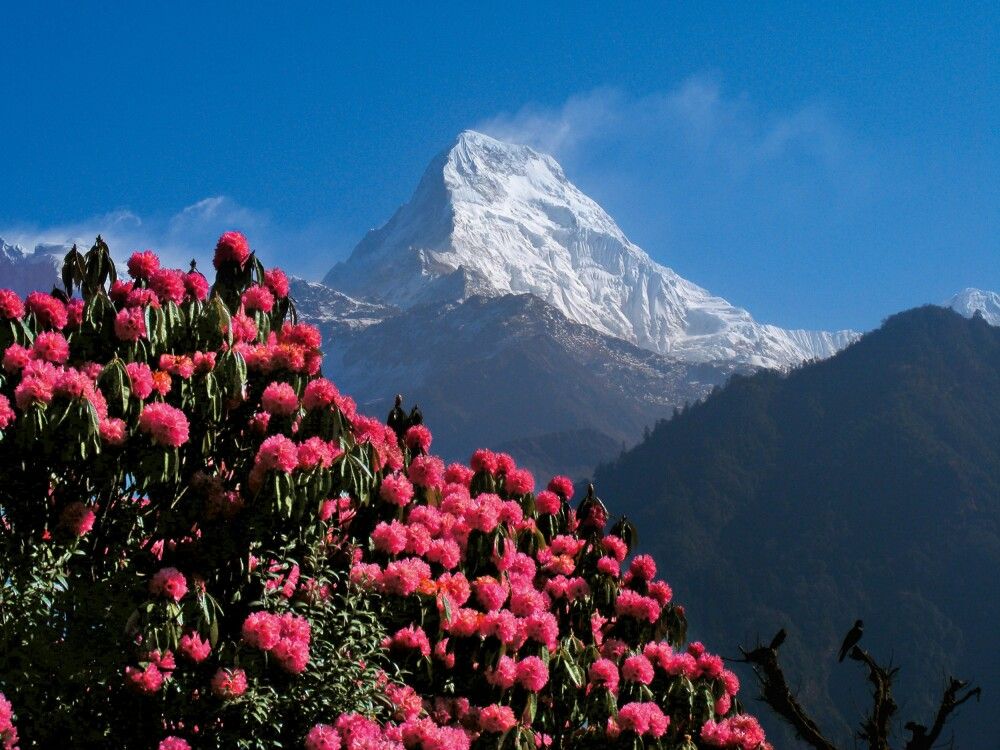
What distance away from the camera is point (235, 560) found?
6.25 meters

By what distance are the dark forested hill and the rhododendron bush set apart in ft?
272

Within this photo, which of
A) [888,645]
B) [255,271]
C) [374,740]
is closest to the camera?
[374,740]

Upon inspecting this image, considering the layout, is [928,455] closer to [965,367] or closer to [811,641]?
[965,367]

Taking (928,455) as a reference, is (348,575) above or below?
below

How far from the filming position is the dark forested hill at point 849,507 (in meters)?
99.8

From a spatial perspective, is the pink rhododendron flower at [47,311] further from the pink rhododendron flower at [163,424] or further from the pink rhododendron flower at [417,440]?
the pink rhododendron flower at [417,440]

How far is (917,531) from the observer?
Result: 11794cm

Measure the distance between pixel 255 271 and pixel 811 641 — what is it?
105 m

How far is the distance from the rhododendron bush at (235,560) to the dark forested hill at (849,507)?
3264 inches

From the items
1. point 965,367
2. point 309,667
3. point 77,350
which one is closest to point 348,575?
point 309,667

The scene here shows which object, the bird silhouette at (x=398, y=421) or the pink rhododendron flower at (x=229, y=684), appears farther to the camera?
the bird silhouette at (x=398, y=421)

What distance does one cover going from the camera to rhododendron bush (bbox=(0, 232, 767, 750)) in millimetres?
5645

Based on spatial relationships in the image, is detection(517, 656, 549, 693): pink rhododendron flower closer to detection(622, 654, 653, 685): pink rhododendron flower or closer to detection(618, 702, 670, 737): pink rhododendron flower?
detection(618, 702, 670, 737): pink rhododendron flower

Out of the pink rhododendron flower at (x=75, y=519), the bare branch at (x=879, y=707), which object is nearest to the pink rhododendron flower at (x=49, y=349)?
the pink rhododendron flower at (x=75, y=519)
